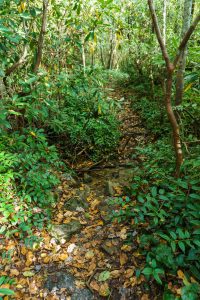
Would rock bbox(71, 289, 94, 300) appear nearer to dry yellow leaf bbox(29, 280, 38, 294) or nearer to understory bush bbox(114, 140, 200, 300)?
dry yellow leaf bbox(29, 280, 38, 294)

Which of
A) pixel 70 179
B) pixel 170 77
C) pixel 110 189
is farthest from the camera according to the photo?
pixel 70 179

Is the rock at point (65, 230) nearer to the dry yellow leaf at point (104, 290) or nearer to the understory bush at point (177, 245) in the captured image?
the dry yellow leaf at point (104, 290)

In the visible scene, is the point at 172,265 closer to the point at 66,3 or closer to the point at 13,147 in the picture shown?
the point at 13,147

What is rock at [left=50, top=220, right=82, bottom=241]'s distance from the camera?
363 centimetres

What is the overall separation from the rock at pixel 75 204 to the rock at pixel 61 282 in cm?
128

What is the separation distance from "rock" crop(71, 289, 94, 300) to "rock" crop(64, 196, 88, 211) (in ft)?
4.99

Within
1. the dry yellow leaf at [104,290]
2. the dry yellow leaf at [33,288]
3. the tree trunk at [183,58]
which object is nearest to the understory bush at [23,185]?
the dry yellow leaf at [33,288]

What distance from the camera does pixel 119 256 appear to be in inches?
126

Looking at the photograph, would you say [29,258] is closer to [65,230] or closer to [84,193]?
[65,230]

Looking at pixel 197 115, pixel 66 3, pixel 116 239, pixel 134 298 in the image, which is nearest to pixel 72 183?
pixel 116 239

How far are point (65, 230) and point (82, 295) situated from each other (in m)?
1.04

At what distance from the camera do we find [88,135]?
638cm

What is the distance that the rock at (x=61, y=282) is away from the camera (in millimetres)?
2963

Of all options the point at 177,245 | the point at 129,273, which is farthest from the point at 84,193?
the point at 177,245
